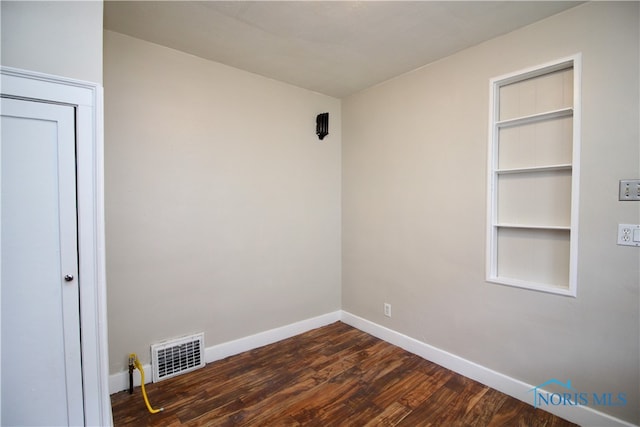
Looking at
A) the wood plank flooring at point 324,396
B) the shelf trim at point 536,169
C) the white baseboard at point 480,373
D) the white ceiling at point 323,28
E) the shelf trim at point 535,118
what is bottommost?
the wood plank flooring at point 324,396

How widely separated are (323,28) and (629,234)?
2201 mm

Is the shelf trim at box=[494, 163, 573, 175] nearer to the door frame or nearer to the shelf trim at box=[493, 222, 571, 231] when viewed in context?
the shelf trim at box=[493, 222, 571, 231]

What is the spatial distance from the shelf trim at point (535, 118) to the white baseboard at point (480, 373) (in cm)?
180

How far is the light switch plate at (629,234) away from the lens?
1.65 meters

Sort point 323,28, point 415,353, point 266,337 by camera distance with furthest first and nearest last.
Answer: point 266,337 < point 415,353 < point 323,28

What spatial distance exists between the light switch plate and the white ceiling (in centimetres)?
134

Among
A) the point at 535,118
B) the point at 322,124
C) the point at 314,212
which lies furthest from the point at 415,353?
the point at 322,124

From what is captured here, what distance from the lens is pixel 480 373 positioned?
230 cm

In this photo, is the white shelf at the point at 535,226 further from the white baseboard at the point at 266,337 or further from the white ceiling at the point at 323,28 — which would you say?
the white baseboard at the point at 266,337

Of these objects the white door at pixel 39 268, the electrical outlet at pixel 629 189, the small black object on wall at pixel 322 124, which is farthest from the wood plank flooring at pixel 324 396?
the small black object on wall at pixel 322 124

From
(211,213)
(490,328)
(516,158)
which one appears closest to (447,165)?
(516,158)

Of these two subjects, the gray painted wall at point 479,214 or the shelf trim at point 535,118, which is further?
the shelf trim at point 535,118

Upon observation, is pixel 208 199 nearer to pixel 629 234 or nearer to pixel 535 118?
pixel 535 118

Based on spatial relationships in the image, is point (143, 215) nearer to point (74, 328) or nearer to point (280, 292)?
point (74, 328)
